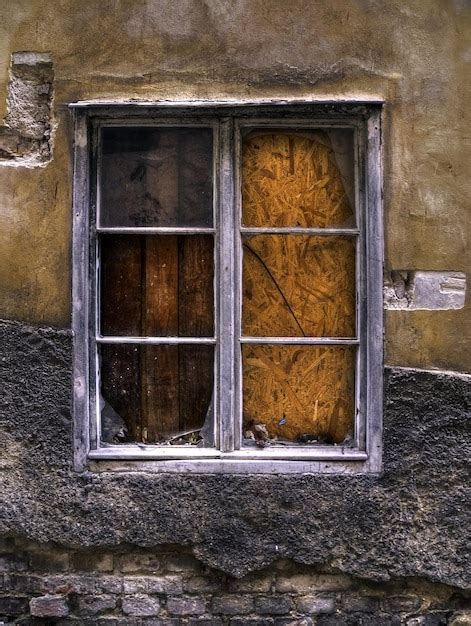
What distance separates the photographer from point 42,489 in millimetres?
3551

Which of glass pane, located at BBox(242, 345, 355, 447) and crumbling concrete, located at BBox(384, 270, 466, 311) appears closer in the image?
crumbling concrete, located at BBox(384, 270, 466, 311)

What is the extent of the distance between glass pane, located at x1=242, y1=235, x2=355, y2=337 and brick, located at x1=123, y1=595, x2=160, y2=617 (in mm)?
1174

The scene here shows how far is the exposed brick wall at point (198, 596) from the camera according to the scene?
11.6 feet

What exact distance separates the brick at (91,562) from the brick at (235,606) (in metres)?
0.47

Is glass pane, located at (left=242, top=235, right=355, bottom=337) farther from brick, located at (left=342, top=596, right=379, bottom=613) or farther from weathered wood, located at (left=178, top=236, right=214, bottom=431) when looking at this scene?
brick, located at (left=342, top=596, right=379, bottom=613)

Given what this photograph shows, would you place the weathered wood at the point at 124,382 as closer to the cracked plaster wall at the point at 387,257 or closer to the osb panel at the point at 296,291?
the cracked plaster wall at the point at 387,257

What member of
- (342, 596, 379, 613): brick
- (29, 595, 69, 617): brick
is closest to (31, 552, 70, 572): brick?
(29, 595, 69, 617): brick

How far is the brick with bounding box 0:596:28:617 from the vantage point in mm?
3559

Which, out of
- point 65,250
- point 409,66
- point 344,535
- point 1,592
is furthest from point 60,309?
point 409,66

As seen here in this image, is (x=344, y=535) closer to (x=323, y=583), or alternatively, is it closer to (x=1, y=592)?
(x=323, y=583)

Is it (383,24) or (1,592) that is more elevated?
(383,24)

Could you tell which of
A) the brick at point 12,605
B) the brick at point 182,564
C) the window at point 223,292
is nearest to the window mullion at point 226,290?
the window at point 223,292

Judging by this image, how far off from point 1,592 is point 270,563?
1.12 m

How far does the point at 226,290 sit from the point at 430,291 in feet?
2.74
